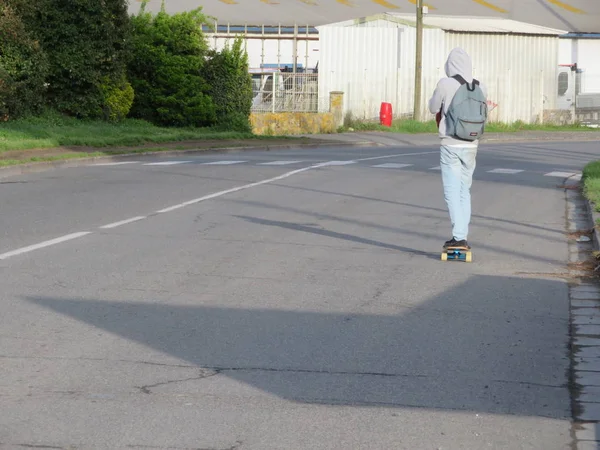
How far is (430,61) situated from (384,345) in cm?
4030

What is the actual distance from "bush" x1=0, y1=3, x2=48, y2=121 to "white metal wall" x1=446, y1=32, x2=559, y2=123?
2233 centimetres

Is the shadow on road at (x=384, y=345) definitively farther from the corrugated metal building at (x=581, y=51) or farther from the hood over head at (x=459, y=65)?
the corrugated metal building at (x=581, y=51)

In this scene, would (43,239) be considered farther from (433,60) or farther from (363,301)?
(433,60)

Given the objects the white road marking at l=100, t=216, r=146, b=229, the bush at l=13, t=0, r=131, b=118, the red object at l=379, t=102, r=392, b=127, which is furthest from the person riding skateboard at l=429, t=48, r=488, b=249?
the red object at l=379, t=102, r=392, b=127

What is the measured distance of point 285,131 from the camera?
39844 mm

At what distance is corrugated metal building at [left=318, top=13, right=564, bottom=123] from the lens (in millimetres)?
44312

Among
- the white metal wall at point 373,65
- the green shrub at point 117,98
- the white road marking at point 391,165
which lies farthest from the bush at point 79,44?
the white metal wall at point 373,65

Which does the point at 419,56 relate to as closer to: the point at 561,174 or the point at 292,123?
the point at 292,123

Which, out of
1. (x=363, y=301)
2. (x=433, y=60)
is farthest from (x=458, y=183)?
(x=433, y=60)

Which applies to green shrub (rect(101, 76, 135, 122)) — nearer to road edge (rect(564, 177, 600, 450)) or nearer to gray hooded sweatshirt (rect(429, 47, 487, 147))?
road edge (rect(564, 177, 600, 450))

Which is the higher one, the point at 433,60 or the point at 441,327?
the point at 433,60

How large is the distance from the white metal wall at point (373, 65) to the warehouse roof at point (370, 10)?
280 inches

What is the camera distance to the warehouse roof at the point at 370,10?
52469 mm

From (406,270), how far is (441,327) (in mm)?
2427
